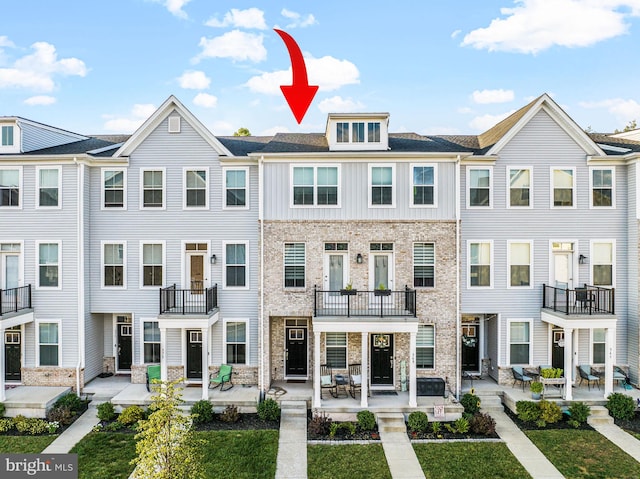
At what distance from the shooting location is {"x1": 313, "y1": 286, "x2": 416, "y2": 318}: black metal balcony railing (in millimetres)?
14320

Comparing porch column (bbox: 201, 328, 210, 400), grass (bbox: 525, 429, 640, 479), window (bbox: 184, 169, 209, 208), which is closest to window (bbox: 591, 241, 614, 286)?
grass (bbox: 525, 429, 640, 479)

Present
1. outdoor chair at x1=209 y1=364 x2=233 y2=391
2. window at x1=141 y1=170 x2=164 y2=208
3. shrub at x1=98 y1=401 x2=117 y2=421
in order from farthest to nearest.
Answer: window at x1=141 y1=170 x2=164 y2=208
outdoor chair at x1=209 y1=364 x2=233 y2=391
shrub at x1=98 y1=401 x2=117 y2=421

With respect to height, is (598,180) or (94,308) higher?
(598,180)

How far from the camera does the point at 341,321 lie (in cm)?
1366

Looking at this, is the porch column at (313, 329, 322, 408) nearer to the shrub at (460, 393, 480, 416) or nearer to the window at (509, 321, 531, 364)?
the shrub at (460, 393, 480, 416)

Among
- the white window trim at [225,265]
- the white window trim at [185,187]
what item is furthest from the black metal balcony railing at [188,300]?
the white window trim at [185,187]

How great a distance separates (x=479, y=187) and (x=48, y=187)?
16225mm

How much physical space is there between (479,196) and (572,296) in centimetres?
513

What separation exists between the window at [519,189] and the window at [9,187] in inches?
734

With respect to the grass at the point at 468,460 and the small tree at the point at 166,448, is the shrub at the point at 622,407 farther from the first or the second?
the small tree at the point at 166,448

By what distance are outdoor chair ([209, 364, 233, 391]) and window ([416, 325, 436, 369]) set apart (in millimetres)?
7031

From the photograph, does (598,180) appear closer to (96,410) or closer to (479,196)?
(479,196)

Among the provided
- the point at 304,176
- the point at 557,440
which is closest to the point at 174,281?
the point at 304,176

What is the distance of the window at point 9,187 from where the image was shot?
15078 millimetres
